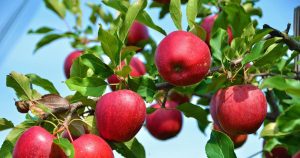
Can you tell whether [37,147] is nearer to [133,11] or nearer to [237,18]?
[133,11]

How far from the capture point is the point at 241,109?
1.54 meters

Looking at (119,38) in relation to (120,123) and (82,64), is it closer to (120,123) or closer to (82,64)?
(82,64)

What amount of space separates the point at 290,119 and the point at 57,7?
8.02ft

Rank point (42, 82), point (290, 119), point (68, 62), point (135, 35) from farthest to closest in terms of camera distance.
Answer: point (135, 35)
point (68, 62)
point (42, 82)
point (290, 119)

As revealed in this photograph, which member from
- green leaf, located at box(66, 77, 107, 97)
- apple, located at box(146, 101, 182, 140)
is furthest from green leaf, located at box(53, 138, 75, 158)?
apple, located at box(146, 101, 182, 140)

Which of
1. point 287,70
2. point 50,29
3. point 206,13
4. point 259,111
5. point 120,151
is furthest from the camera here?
point 50,29

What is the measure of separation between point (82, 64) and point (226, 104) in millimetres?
480

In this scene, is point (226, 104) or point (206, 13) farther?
point (206, 13)

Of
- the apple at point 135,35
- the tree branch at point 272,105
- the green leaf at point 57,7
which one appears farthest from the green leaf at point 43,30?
the tree branch at point 272,105

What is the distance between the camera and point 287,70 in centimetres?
238

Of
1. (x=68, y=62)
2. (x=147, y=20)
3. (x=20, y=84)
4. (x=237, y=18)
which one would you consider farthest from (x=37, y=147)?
(x=68, y=62)

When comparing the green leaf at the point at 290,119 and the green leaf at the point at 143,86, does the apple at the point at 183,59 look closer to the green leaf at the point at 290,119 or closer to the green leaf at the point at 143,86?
the green leaf at the point at 143,86

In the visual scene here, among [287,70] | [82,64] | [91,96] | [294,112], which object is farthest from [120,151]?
[287,70]

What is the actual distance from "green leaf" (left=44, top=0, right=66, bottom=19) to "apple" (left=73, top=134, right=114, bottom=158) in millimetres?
2093
